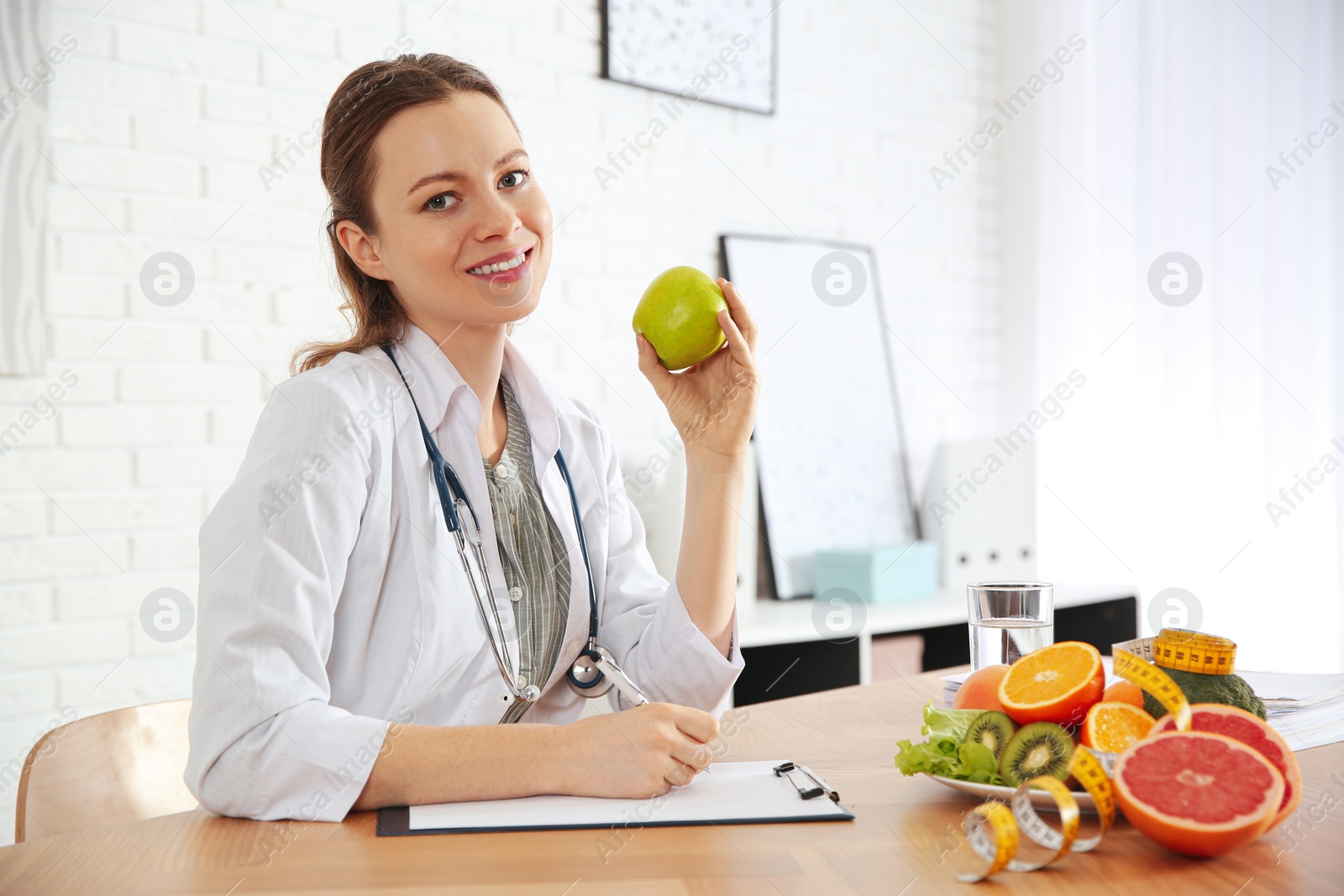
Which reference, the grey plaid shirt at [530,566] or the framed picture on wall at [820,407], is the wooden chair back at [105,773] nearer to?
the grey plaid shirt at [530,566]

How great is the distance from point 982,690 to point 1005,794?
14 cm

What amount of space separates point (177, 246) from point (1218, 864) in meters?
2.18

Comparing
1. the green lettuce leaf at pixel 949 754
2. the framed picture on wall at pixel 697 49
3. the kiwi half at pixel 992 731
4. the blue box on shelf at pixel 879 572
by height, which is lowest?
the blue box on shelf at pixel 879 572

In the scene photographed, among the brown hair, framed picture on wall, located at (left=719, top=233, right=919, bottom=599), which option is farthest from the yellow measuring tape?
framed picture on wall, located at (left=719, top=233, right=919, bottom=599)

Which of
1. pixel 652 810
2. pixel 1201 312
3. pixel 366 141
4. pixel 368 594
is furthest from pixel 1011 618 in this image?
pixel 1201 312

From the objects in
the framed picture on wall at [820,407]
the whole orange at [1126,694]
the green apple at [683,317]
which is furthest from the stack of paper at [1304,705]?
the framed picture on wall at [820,407]

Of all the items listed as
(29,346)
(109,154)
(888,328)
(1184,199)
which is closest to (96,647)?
(29,346)

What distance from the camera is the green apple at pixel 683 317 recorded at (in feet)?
4.66

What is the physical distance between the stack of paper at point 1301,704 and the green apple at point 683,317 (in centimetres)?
54

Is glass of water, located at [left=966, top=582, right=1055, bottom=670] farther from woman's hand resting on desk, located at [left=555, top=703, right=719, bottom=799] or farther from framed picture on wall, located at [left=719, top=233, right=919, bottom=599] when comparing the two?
framed picture on wall, located at [left=719, top=233, right=919, bottom=599]

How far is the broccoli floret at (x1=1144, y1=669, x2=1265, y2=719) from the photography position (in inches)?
39.8

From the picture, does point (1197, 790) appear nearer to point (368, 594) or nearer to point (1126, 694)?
point (1126, 694)

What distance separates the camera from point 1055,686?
1.02 m

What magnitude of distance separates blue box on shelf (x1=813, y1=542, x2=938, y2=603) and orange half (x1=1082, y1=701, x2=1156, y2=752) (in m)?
2.02
